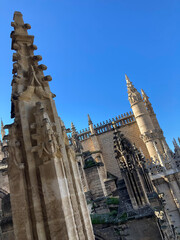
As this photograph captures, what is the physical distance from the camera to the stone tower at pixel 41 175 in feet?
6.51

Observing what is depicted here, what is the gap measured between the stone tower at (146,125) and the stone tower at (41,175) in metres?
20.3

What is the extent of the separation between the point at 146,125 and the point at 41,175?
22205 mm

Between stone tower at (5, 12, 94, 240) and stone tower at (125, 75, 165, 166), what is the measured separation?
20.3 m

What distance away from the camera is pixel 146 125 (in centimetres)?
2311

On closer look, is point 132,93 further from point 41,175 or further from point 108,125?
point 41,175

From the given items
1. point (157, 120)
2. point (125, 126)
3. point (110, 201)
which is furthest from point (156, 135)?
point (110, 201)

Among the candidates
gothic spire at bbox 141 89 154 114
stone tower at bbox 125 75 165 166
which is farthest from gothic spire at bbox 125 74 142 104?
gothic spire at bbox 141 89 154 114

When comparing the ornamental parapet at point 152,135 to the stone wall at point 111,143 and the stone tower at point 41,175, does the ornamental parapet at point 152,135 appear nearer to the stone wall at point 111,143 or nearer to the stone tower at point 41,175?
the stone wall at point 111,143

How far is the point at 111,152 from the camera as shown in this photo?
25.8 metres

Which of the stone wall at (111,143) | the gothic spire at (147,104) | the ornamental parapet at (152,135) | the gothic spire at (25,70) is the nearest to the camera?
the gothic spire at (25,70)

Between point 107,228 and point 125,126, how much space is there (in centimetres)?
2028

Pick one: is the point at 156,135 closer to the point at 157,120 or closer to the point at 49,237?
the point at 157,120

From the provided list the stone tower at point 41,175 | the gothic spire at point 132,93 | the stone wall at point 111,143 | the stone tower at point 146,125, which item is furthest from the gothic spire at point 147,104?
the stone tower at point 41,175

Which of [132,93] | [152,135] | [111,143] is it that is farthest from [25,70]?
[111,143]
